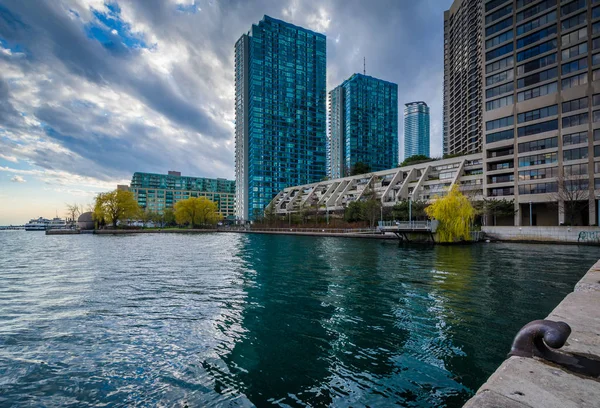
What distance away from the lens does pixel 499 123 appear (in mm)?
60625

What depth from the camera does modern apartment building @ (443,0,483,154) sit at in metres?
102

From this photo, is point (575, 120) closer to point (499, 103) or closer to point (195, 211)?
point (499, 103)

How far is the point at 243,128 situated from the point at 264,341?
15696 centimetres

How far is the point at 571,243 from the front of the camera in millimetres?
39625

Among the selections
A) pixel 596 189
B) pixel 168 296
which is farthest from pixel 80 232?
pixel 596 189

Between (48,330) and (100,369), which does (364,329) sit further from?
(48,330)

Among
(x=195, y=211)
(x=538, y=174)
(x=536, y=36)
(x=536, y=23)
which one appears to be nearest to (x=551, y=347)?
(x=538, y=174)

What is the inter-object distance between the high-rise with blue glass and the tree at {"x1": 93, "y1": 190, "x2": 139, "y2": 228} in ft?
199

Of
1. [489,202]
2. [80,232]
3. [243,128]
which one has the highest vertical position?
[243,128]

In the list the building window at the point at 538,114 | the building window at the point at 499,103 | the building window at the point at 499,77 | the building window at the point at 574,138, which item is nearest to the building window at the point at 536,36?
the building window at the point at 499,77

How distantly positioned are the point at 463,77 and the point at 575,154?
7642 cm

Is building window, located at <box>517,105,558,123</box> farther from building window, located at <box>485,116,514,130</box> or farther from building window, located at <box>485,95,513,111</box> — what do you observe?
building window, located at <box>485,95,513,111</box>

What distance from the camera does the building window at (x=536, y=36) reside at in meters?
55.0

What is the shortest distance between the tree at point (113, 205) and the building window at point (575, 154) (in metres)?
107
